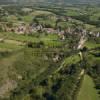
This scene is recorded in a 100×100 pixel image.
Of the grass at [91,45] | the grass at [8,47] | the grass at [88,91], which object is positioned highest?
the grass at [88,91]

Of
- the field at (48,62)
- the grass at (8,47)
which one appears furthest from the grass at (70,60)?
the grass at (8,47)

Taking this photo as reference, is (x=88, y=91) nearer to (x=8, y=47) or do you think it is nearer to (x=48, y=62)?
(x=48, y=62)

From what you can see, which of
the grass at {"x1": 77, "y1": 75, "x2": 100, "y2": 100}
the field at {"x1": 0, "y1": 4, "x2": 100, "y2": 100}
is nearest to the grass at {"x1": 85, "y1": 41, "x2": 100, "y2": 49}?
the field at {"x1": 0, "y1": 4, "x2": 100, "y2": 100}

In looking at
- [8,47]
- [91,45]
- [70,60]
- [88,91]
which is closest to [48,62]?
[70,60]

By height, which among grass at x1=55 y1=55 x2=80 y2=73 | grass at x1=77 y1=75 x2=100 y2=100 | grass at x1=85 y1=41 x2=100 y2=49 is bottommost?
grass at x1=85 y1=41 x2=100 y2=49

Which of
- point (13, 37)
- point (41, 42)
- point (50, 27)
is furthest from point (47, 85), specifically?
point (50, 27)

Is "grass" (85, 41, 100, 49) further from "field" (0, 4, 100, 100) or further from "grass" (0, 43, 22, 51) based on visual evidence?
"grass" (0, 43, 22, 51)

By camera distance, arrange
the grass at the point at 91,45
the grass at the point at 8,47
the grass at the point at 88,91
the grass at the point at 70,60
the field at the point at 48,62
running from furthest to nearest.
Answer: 1. the grass at the point at 91,45
2. the grass at the point at 8,47
3. the grass at the point at 70,60
4. the field at the point at 48,62
5. the grass at the point at 88,91

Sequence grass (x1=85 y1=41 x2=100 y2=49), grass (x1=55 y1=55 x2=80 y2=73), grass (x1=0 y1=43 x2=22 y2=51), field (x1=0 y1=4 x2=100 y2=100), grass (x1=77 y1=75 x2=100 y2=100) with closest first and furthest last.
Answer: grass (x1=77 y1=75 x2=100 y2=100) < field (x1=0 y1=4 x2=100 y2=100) < grass (x1=55 y1=55 x2=80 y2=73) < grass (x1=0 y1=43 x2=22 y2=51) < grass (x1=85 y1=41 x2=100 y2=49)

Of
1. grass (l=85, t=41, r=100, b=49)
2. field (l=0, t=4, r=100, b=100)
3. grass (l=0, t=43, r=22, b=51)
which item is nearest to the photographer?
field (l=0, t=4, r=100, b=100)

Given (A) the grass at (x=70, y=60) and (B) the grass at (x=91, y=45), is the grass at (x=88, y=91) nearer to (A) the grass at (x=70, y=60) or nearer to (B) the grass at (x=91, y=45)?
(A) the grass at (x=70, y=60)
